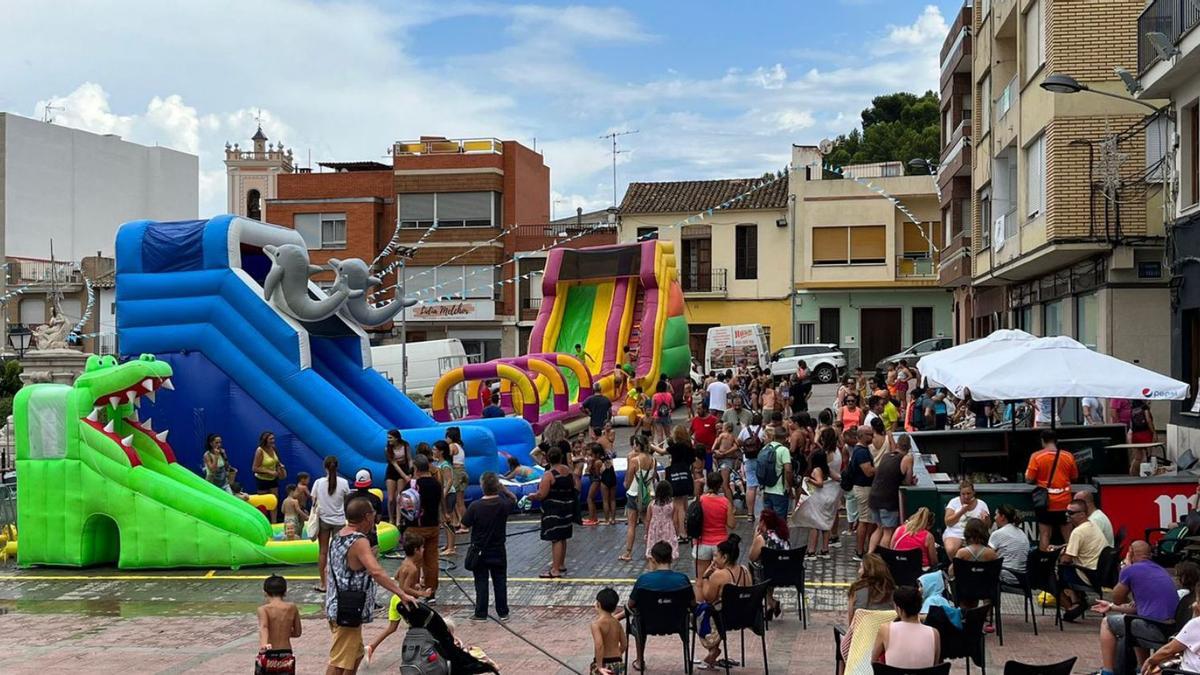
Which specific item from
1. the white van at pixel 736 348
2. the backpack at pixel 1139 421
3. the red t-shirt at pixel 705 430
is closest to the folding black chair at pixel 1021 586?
the backpack at pixel 1139 421

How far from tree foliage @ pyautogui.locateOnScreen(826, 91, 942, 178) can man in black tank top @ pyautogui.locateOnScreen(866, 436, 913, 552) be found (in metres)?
47.3

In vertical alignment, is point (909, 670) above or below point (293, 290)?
below

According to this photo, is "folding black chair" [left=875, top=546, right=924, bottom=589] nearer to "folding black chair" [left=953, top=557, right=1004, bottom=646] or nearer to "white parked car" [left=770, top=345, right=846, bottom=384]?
"folding black chair" [left=953, top=557, right=1004, bottom=646]

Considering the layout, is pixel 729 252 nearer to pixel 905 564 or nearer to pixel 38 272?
pixel 38 272

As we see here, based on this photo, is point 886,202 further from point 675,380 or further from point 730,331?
point 675,380

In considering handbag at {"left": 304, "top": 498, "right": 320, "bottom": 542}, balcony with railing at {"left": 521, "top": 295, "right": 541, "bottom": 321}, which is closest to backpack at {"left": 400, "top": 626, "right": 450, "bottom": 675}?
handbag at {"left": 304, "top": 498, "right": 320, "bottom": 542}

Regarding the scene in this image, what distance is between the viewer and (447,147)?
166 ft

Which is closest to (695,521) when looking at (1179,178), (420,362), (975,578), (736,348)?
(975,578)

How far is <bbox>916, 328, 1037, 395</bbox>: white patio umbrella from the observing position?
15.3 metres

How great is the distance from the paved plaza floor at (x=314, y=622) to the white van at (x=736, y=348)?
2307 cm

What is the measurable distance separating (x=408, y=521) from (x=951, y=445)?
7283 millimetres

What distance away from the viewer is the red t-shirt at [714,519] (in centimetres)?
1265

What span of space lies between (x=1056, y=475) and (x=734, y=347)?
86.9ft

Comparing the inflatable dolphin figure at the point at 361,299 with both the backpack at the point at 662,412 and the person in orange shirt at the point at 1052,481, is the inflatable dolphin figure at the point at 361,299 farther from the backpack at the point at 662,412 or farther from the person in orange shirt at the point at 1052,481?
the person in orange shirt at the point at 1052,481
